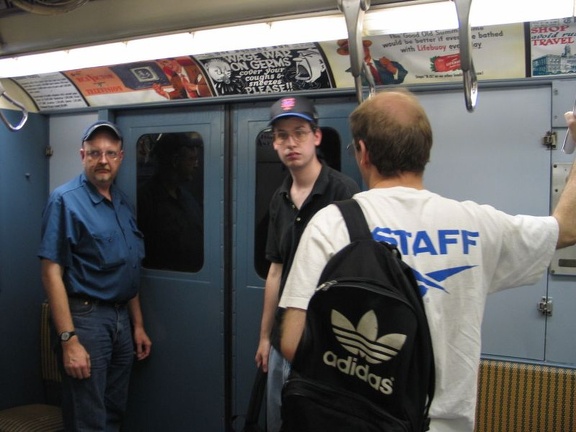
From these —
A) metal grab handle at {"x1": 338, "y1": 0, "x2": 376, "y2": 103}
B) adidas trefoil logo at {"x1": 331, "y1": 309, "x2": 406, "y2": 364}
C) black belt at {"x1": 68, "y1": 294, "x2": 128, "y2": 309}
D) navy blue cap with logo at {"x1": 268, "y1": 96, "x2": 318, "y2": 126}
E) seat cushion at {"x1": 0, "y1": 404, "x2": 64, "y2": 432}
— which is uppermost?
metal grab handle at {"x1": 338, "y1": 0, "x2": 376, "y2": 103}

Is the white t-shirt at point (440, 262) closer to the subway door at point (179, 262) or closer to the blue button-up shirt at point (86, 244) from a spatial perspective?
the blue button-up shirt at point (86, 244)

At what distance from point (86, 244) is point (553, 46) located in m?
2.61

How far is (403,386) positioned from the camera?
3.80 feet

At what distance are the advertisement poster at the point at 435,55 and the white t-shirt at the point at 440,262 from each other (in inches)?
55.9

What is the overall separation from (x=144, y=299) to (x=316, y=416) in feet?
8.23

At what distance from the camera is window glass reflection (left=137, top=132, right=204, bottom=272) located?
331cm

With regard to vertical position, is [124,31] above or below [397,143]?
above

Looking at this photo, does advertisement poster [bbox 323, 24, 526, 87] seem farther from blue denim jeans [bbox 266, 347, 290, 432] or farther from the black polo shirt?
blue denim jeans [bbox 266, 347, 290, 432]

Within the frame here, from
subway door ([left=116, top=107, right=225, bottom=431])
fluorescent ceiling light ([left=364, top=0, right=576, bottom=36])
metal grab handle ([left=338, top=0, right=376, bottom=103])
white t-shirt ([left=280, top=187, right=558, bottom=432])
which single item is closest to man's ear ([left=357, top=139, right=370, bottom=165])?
white t-shirt ([left=280, top=187, right=558, bottom=432])

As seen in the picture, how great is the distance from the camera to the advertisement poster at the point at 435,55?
242 centimetres

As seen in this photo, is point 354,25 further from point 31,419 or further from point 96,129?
point 31,419

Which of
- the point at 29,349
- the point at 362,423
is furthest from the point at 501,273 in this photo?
the point at 29,349

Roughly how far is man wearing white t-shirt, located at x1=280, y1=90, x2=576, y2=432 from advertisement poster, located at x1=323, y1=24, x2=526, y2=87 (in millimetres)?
1285

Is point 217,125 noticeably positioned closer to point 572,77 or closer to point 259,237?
point 259,237
